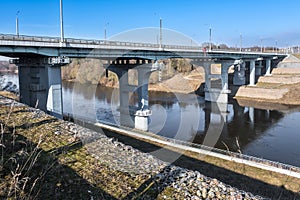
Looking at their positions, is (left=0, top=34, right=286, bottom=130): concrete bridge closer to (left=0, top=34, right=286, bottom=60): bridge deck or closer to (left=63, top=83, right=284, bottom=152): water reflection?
(left=0, top=34, right=286, bottom=60): bridge deck

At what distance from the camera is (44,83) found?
838 inches

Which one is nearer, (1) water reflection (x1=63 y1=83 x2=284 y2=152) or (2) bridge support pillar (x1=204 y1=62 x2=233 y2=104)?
(1) water reflection (x1=63 y1=83 x2=284 y2=152)

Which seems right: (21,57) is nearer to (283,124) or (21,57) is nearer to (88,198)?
(88,198)

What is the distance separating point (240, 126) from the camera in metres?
32.6

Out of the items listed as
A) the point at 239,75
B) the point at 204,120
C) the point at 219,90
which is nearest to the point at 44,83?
the point at 204,120

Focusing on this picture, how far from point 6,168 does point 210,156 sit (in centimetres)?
1498

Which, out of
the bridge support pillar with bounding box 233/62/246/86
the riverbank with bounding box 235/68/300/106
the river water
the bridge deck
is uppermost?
the bridge deck

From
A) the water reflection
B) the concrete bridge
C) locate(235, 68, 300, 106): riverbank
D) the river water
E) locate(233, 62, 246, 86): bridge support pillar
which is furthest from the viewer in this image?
locate(233, 62, 246, 86): bridge support pillar

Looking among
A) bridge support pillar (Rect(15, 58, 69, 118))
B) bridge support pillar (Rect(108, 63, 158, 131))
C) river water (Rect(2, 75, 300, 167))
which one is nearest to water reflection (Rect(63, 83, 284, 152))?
river water (Rect(2, 75, 300, 167))

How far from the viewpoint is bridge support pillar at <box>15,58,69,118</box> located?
21016mm

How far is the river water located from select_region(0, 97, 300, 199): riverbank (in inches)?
526

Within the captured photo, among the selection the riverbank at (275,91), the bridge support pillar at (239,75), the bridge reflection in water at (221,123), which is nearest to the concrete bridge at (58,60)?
the bridge reflection in water at (221,123)

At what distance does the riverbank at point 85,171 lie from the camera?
17.2 feet

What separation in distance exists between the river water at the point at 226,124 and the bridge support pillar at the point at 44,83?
947 centimetres
